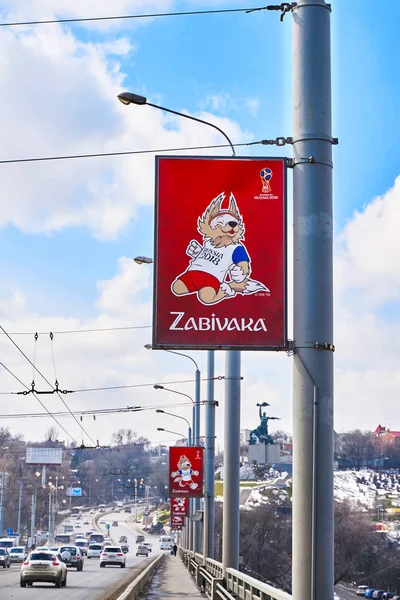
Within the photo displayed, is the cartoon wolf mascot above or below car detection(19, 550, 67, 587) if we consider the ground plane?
above

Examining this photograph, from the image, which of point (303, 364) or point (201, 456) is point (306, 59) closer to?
point (303, 364)

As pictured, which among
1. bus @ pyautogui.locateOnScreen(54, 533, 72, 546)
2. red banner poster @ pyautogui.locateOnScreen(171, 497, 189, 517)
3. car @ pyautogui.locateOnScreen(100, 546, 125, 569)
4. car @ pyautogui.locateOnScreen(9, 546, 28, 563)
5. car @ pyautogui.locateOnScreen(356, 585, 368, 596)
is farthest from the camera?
car @ pyautogui.locateOnScreen(356, 585, 368, 596)

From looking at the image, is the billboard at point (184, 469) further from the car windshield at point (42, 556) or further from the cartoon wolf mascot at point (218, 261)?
the cartoon wolf mascot at point (218, 261)

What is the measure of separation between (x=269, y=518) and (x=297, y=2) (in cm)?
10633

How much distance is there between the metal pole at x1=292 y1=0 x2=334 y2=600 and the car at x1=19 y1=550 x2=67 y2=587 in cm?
2726

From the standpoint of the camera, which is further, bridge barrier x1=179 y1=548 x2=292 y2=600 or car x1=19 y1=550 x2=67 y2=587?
car x1=19 y1=550 x2=67 y2=587

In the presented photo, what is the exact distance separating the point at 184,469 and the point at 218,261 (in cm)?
3335

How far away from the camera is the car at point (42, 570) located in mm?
35062

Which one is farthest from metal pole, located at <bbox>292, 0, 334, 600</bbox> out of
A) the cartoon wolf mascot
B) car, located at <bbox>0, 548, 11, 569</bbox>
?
car, located at <bbox>0, 548, 11, 569</bbox>

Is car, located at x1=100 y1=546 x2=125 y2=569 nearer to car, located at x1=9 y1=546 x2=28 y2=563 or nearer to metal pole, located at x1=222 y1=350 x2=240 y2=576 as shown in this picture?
car, located at x1=9 y1=546 x2=28 y2=563

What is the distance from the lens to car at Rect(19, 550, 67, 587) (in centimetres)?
3506

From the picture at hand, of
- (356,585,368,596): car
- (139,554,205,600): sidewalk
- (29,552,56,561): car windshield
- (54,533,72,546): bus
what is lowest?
(356,585,368,596): car

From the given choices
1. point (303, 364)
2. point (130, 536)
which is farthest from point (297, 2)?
point (130, 536)

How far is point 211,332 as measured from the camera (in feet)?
33.2
